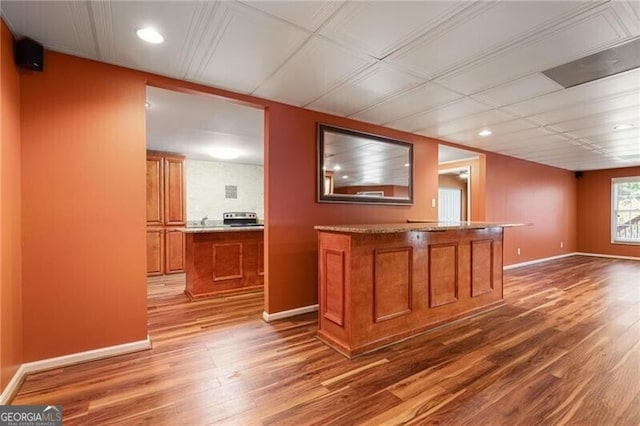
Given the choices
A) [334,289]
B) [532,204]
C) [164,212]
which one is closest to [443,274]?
[334,289]

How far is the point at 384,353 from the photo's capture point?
2438 mm

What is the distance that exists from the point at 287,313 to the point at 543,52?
3293mm

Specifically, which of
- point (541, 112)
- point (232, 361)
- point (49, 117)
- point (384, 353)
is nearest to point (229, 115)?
point (49, 117)

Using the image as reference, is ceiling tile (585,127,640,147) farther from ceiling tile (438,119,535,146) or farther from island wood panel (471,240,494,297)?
island wood panel (471,240,494,297)

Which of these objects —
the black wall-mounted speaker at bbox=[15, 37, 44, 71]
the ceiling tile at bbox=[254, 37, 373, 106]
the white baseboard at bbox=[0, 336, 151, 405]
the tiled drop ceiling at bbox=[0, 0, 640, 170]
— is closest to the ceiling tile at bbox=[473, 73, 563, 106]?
the tiled drop ceiling at bbox=[0, 0, 640, 170]

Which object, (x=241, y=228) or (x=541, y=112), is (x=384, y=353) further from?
(x=541, y=112)

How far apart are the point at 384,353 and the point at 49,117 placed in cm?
317

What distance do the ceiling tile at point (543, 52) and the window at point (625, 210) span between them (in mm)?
7738

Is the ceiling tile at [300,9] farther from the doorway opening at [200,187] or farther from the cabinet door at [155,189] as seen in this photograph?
the cabinet door at [155,189]

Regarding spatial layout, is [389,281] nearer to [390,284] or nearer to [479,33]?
[390,284]

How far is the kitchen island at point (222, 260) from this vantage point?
4.01 metres

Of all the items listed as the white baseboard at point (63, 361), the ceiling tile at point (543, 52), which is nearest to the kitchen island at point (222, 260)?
the white baseboard at point (63, 361)

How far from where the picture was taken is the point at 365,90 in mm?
2900

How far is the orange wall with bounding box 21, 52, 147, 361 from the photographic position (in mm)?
2127
